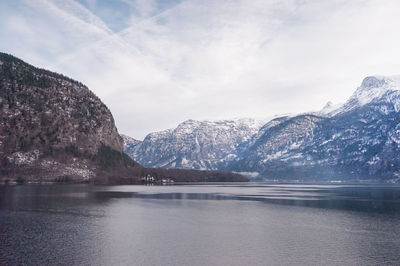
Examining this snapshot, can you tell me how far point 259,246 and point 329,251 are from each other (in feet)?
41.7

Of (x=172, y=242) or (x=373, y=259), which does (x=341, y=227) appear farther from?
(x=172, y=242)

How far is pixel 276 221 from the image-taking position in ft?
325

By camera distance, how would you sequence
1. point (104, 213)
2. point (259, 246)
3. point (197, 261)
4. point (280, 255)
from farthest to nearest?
1. point (104, 213)
2. point (259, 246)
3. point (280, 255)
4. point (197, 261)

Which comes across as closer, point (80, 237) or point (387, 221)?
point (80, 237)

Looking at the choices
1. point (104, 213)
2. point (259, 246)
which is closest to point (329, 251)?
point (259, 246)

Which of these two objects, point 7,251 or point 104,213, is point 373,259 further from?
point 104,213

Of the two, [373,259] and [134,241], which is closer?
[373,259]

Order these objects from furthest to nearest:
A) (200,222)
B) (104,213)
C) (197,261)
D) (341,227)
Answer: (104,213), (200,222), (341,227), (197,261)

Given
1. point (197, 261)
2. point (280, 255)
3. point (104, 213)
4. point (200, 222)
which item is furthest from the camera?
point (104, 213)

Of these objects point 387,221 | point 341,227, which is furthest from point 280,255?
point 387,221

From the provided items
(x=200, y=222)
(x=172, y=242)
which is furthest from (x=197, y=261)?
(x=200, y=222)

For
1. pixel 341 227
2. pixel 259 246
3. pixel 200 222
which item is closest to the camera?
pixel 259 246

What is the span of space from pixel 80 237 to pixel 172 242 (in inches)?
772

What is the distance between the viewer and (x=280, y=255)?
200 feet
